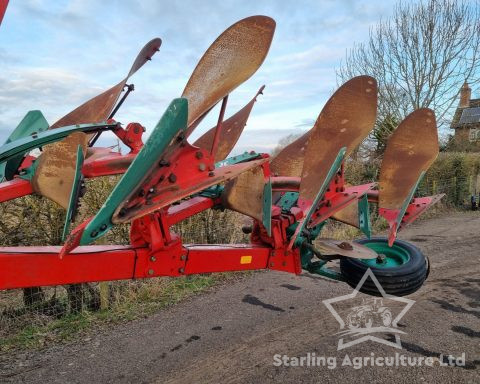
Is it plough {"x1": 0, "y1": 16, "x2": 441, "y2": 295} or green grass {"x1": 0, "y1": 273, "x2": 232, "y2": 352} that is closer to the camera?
plough {"x1": 0, "y1": 16, "x2": 441, "y2": 295}

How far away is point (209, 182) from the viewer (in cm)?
195

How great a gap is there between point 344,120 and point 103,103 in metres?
1.68

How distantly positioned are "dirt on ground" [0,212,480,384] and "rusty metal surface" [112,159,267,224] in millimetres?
1813

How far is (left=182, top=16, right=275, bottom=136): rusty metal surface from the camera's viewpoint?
7.11ft

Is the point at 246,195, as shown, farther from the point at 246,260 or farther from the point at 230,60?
the point at 230,60

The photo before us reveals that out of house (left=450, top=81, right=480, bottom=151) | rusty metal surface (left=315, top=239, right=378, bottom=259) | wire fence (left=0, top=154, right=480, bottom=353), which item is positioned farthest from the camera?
house (left=450, top=81, right=480, bottom=151)

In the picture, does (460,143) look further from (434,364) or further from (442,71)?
(434,364)

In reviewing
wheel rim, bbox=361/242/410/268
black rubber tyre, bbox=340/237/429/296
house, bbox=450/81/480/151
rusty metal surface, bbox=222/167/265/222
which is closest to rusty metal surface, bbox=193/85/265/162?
rusty metal surface, bbox=222/167/265/222

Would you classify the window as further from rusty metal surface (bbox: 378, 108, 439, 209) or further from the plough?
the plough

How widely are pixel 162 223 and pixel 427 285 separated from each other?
404 cm

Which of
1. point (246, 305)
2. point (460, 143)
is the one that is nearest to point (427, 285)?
point (246, 305)

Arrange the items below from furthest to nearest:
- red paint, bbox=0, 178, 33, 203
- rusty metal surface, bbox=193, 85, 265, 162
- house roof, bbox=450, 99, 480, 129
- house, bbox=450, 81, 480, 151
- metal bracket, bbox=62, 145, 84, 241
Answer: house roof, bbox=450, 99, 480, 129 < house, bbox=450, 81, 480, 151 < rusty metal surface, bbox=193, 85, 265, 162 < red paint, bbox=0, 178, 33, 203 < metal bracket, bbox=62, 145, 84, 241

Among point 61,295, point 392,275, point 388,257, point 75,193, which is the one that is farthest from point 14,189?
point 61,295

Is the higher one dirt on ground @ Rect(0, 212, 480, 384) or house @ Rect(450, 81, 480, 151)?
house @ Rect(450, 81, 480, 151)
